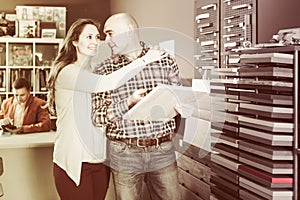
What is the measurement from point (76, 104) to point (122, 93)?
33 cm

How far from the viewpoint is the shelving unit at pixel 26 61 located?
509 centimetres

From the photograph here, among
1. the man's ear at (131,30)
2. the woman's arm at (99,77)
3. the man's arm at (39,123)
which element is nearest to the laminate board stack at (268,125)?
the woman's arm at (99,77)

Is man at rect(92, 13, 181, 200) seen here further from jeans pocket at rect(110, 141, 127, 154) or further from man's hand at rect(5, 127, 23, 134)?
man's hand at rect(5, 127, 23, 134)

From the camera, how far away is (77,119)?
9.21 ft

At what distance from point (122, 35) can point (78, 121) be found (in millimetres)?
525

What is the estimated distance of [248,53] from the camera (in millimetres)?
1869

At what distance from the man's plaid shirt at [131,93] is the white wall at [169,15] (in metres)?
0.19

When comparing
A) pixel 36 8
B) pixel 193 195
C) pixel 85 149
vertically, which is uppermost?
pixel 36 8

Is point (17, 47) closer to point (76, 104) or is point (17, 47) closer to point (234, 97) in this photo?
point (76, 104)

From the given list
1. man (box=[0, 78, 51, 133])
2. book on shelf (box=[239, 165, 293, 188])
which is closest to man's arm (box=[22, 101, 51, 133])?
man (box=[0, 78, 51, 133])

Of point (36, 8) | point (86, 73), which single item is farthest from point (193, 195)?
point (36, 8)

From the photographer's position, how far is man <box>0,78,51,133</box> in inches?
165

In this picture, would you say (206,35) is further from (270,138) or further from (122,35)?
(270,138)

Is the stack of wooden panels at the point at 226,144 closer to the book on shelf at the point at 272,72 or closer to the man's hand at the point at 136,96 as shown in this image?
the book on shelf at the point at 272,72
